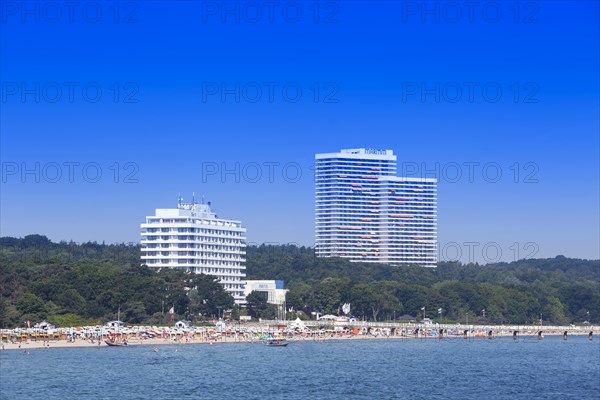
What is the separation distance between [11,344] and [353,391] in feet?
195

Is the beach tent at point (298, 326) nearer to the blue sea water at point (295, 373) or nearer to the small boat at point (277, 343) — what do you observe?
the blue sea water at point (295, 373)

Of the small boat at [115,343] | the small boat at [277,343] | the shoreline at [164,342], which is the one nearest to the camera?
the shoreline at [164,342]

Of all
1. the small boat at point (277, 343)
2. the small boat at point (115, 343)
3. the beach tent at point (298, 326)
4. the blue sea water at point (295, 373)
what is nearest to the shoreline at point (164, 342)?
the small boat at point (115, 343)

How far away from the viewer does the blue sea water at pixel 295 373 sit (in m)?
98.8

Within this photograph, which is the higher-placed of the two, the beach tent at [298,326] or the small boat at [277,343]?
the beach tent at [298,326]

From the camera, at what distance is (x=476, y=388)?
106250mm

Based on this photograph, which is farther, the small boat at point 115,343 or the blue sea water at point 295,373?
the small boat at point 115,343

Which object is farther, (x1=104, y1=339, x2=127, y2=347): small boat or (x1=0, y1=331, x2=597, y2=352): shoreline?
(x1=104, y1=339, x2=127, y2=347): small boat

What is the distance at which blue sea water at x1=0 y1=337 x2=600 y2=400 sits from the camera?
98750 millimetres

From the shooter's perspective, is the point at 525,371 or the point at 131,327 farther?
the point at 131,327

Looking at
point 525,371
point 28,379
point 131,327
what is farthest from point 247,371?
point 131,327

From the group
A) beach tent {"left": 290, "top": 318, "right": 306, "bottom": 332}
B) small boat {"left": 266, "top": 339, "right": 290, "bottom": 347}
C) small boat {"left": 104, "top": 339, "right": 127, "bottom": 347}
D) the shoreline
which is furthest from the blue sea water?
beach tent {"left": 290, "top": 318, "right": 306, "bottom": 332}

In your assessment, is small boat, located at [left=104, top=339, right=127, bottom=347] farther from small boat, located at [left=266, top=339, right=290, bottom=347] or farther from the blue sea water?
small boat, located at [left=266, top=339, right=290, bottom=347]

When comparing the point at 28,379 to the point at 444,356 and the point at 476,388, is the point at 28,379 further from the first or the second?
the point at 444,356
